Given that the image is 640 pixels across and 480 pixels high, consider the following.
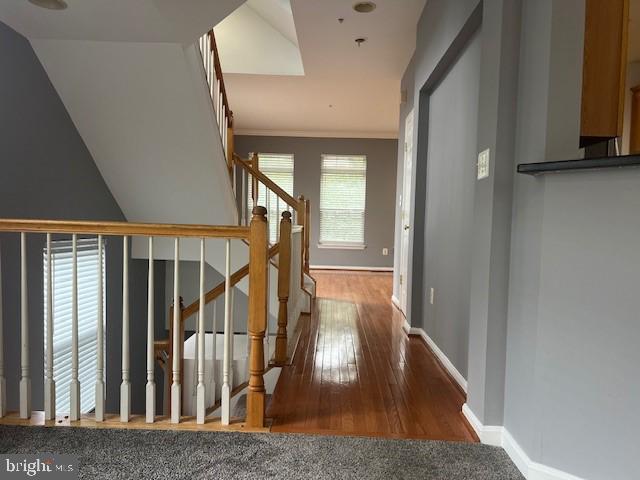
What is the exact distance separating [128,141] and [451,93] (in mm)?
2435

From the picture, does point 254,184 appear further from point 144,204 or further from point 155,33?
point 155,33

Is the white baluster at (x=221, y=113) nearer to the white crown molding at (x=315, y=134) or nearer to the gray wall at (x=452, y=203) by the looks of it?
the gray wall at (x=452, y=203)

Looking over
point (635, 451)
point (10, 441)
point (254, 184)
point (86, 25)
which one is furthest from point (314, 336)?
point (86, 25)

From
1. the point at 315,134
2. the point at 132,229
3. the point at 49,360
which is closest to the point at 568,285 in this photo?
the point at 132,229

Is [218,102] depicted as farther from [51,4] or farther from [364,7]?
[364,7]

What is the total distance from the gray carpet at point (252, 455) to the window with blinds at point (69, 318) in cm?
152

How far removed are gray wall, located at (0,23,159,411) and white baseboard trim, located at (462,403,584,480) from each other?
279 cm

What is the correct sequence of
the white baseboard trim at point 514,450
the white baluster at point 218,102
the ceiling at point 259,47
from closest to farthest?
the white baseboard trim at point 514,450
the white baluster at point 218,102
the ceiling at point 259,47

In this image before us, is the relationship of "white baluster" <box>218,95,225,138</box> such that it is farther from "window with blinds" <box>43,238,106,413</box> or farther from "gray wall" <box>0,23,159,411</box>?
"window with blinds" <box>43,238,106,413</box>

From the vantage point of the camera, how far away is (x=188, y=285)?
5.10 meters

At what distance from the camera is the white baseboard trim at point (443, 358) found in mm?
2305

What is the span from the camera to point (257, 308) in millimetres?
1771

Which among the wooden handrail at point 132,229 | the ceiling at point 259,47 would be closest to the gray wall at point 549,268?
the wooden handrail at point 132,229

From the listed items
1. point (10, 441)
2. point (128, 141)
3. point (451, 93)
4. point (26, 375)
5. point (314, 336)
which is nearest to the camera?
point (10, 441)
